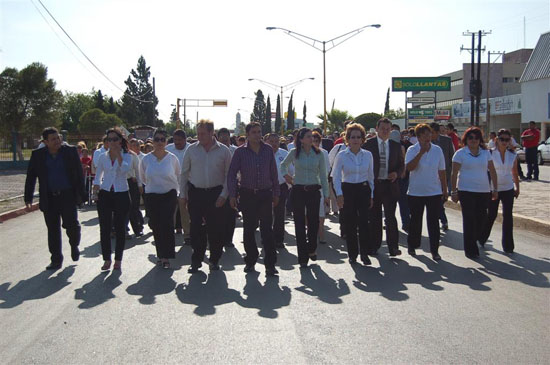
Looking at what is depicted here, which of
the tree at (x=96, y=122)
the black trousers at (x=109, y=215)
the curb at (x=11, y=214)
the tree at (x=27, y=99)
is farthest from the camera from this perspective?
the tree at (x=96, y=122)

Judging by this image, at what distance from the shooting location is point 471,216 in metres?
8.50

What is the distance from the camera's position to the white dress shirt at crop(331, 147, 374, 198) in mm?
8055

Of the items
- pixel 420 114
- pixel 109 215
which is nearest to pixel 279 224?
pixel 109 215

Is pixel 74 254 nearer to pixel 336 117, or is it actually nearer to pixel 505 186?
pixel 505 186

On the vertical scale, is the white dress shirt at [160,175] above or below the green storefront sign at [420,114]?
below

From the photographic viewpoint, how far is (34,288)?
6918mm

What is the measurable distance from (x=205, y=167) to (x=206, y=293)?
1.80 m

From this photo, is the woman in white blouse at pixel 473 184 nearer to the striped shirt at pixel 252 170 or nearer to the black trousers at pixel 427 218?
the black trousers at pixel 427 218

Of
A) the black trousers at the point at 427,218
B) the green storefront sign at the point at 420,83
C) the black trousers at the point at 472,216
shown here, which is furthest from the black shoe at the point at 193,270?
the green storefront sign at the point at 420,83

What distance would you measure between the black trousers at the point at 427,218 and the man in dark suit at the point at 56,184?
463 centimetres

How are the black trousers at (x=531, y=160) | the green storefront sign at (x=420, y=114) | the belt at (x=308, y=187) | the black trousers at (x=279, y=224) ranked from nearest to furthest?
the belt at (x=308, y=187) → the black trousers at (x=279, y=224) → the black trousers at (x=531, y=160) → the green storefront sign at (x=420, y=114)

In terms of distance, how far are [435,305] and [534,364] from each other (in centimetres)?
161

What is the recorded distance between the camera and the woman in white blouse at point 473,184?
8.42 meters

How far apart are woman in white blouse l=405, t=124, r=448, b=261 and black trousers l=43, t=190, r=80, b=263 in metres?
4.70
